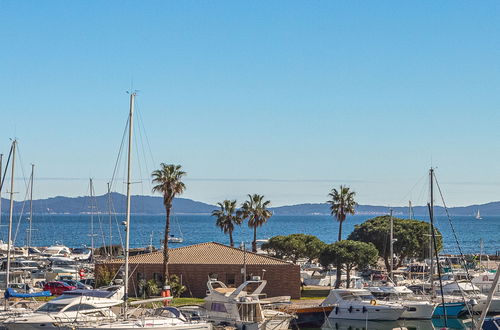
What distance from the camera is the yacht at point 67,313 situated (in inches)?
1601

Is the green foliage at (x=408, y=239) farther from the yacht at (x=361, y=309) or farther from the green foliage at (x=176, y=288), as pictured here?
the green foliage at (x=176, y=288)

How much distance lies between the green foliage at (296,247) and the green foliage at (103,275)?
2243 centimetres

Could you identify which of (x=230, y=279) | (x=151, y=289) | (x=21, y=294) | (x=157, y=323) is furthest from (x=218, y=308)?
(x=21, y=294)

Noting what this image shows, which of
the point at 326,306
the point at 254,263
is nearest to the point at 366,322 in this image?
the point at 326,306

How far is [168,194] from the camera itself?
201 ft

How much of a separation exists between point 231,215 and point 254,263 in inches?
891

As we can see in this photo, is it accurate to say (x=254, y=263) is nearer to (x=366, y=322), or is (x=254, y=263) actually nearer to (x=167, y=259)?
(x=167, y=259)

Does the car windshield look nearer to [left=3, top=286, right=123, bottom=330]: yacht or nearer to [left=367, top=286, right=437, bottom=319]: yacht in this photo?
[left=3, top=286, right=123, bottom=330]: yacht

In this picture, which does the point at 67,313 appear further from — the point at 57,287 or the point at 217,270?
the point at 57,287

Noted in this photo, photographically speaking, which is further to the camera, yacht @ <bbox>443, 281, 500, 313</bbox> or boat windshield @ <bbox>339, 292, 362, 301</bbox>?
boat windshield @ <bbox>339, 292, 362, 301</bbox>

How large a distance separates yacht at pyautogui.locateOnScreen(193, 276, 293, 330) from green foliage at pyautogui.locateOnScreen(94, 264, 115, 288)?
588 inches

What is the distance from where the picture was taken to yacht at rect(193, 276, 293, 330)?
1758 inches

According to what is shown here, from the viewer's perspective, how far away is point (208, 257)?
62.8m

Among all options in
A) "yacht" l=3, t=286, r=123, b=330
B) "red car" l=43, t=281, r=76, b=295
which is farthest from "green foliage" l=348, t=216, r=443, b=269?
"yacht" l=3, t=286, r=123, b=330
